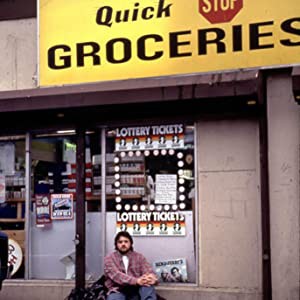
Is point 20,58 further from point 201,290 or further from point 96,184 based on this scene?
point 201,290

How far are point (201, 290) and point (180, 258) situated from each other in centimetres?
50

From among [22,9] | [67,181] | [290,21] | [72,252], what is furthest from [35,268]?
[290,21]

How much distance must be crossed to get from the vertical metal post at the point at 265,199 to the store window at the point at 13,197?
11.1ft

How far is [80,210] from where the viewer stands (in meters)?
9.26

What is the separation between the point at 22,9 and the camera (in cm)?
973

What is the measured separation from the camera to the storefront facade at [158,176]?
27.6ft

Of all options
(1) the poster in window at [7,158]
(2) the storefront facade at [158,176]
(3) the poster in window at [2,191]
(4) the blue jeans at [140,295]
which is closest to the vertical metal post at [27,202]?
(2) the storefront facade at [158,176]

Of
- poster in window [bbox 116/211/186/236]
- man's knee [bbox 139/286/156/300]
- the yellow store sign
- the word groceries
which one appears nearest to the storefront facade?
poster in window [bbox 116/211/186/236]

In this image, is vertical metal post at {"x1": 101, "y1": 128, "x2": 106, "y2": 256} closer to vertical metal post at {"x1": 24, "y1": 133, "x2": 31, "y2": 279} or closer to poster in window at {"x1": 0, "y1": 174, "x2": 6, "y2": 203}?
vertical metal post at {"x1": 24, "y1": 133, "x2": 31, "y2": 279}

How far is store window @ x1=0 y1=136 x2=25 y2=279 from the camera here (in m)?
9.69

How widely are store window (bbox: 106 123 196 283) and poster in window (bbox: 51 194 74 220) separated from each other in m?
0.56

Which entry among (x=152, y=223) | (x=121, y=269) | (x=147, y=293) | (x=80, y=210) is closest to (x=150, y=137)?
(x=152, y=223)

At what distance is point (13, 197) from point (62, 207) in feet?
2.54

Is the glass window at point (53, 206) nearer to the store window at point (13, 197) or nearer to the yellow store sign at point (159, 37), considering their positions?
the store window at point (13, 197)
